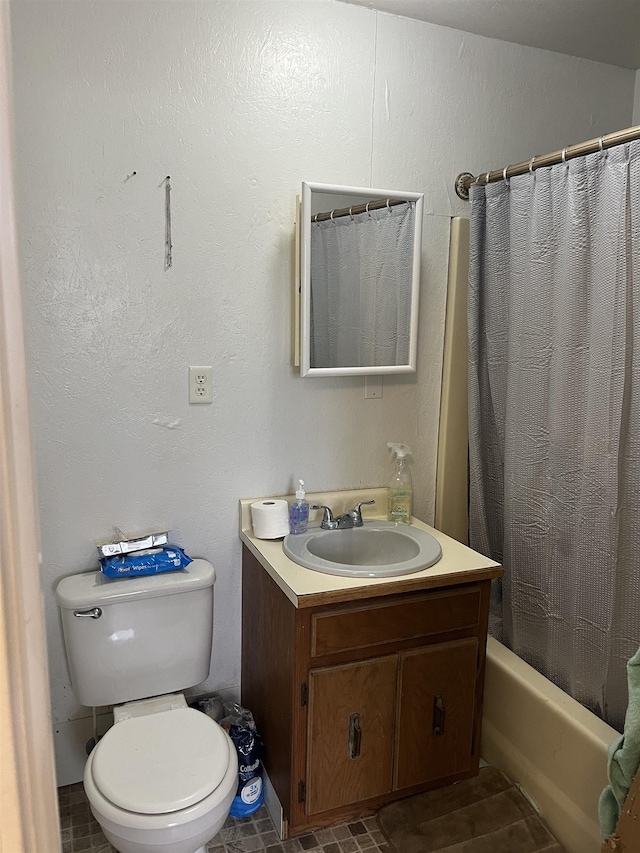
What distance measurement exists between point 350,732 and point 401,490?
2.50ft

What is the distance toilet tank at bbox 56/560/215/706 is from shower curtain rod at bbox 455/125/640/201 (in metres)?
1.50

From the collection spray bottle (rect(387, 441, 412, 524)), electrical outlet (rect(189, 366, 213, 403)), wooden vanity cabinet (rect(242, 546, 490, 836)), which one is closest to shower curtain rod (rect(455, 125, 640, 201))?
spray bottle (rect(387, 441, 412, 524))

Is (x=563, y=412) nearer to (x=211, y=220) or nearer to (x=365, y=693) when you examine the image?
(x=365, y=693)

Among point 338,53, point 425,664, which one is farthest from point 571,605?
point 338,53

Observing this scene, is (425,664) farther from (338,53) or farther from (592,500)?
(338,53)

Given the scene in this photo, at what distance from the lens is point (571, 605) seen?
1849mm

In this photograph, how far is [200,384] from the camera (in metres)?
1.97

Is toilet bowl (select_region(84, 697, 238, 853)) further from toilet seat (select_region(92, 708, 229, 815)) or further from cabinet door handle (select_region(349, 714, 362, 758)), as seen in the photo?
cabinet door handle (select_region(349, 714, 362, 758))

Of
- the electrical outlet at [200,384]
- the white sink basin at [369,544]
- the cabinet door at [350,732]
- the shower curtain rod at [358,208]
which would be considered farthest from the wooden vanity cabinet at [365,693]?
the shower curtain rod at [358,208]

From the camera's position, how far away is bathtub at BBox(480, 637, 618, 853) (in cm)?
167

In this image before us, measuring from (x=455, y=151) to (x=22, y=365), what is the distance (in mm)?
2058

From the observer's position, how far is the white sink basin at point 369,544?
1.94 meters

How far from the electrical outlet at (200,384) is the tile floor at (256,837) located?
123 centimetres

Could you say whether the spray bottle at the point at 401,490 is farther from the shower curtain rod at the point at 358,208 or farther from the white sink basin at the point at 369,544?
the shower curtain rod at the point at 358,208
